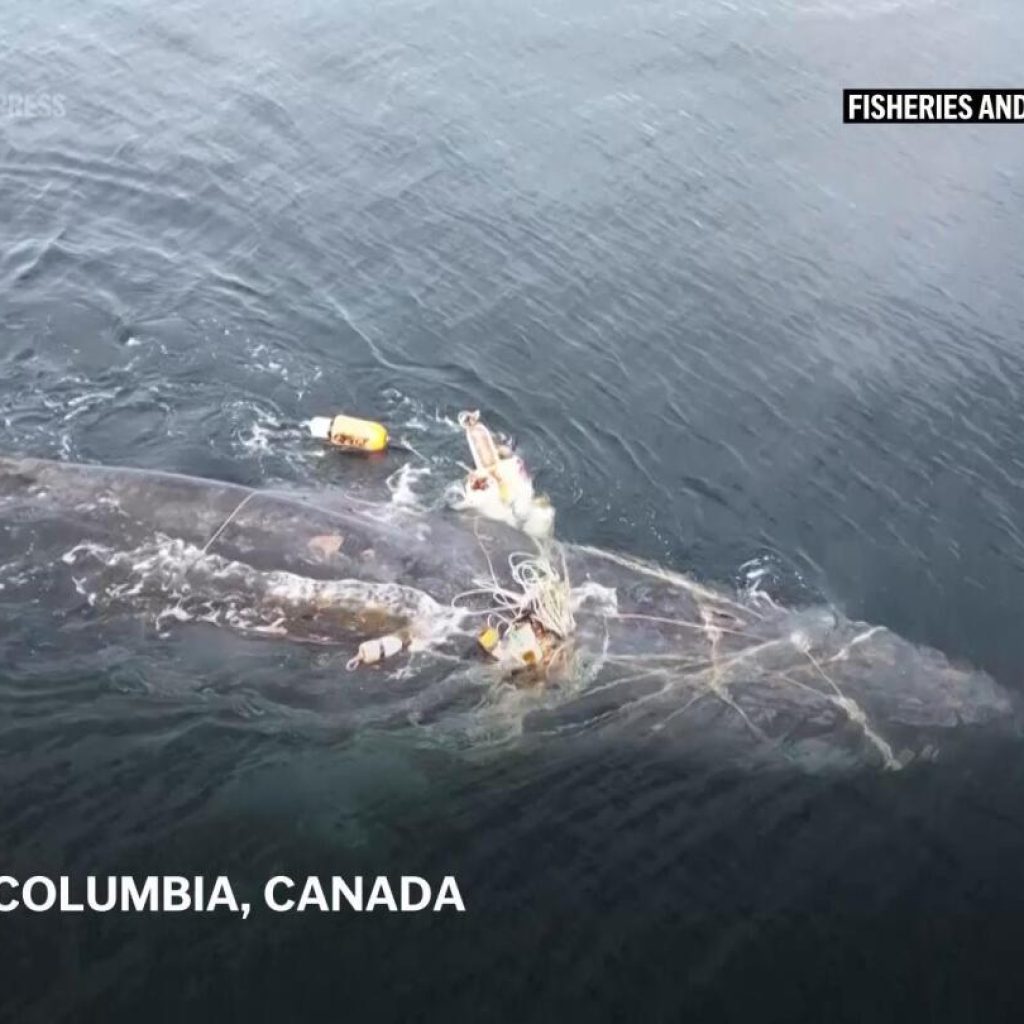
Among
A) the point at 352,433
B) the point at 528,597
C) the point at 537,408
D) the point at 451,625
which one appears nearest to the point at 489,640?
the point at 451,625

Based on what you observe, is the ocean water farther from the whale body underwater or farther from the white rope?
the white rope

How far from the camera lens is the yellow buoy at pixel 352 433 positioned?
2778cm

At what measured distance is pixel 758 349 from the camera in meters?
35.1

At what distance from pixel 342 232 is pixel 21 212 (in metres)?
9.65

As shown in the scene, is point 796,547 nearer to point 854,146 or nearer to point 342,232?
point 342,232

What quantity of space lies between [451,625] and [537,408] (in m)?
10.2

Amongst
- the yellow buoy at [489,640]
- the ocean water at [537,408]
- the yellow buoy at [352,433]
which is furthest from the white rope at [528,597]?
the yellow buoy at [352,433]

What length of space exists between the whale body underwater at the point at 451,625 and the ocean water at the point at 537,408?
627 mm

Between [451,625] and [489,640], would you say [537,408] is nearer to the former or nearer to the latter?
[451,625]

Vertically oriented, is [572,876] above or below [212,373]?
below

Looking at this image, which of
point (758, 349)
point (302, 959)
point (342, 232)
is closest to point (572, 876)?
point (302, 959)

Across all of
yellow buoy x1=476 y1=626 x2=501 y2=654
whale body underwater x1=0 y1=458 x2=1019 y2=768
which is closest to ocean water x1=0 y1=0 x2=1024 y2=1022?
whale body underwater x1=0 y1=458 x2=1019 y2=768

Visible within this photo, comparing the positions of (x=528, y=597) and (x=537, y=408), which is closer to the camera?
(x=528, y=597)

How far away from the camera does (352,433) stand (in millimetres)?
27766
